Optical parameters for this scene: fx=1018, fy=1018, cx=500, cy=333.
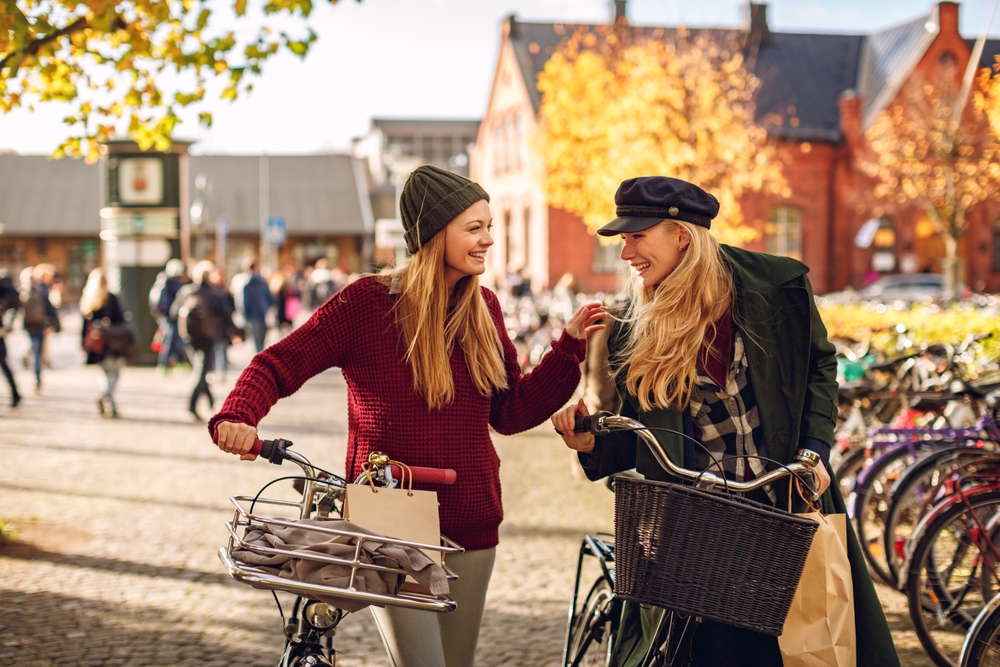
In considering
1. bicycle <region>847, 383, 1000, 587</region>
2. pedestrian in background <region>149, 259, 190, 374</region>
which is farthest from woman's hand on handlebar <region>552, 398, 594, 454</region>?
pedestrian in background <region>149, 259, 190, 374</region>

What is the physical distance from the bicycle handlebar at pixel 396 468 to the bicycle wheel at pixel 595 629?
2.82ft

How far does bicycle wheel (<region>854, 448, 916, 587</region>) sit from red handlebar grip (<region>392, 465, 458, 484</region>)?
3.33m

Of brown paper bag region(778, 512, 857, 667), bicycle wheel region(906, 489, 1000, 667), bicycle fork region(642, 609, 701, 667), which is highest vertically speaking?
brown paper bag region(778, 512, 857, 667)

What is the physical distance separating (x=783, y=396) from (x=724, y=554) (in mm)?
661

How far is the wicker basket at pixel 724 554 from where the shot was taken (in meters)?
2.40

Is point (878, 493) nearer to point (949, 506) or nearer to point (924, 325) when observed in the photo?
point (949, 506)

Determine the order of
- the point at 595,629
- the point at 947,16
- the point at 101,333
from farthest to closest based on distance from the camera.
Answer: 1. the point at 947,16
2. the point at 101,333
3. the point at 595,629

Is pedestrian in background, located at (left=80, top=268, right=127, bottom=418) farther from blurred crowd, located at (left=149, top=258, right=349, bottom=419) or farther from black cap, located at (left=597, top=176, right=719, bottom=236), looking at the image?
black cap, located at (left=597, top=176, right=719, bottom=236)

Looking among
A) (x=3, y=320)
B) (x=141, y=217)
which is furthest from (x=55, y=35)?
(x=141, y=217)

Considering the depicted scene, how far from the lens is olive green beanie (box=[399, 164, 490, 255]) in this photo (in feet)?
9.43

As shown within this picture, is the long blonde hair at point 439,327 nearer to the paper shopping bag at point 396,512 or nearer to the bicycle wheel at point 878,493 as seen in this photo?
the paper shopping bag at point 396,512

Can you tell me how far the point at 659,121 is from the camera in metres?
21.5

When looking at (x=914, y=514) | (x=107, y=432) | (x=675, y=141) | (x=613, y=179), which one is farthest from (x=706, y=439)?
(x=613, y=179)

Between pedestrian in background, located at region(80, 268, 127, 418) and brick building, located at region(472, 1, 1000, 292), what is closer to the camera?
pedestrian in background, located at region(80, 268, 127, 418)
